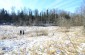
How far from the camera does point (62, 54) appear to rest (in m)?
7.04

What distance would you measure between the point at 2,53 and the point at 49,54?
252 centimetres

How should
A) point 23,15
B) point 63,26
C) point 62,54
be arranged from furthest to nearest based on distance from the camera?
point 23,15 < point 63,26 < point 62,54

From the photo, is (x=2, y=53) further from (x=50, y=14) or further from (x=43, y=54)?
(x=50, y=14)

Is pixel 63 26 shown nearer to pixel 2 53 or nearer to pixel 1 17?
pixel 2 53

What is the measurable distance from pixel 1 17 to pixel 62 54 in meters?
58.0

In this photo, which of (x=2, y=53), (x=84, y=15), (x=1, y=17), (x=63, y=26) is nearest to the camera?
(x=2, y=53)

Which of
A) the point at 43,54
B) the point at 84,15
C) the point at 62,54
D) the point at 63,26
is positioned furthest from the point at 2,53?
the point at 63,26

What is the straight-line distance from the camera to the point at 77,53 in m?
7.07

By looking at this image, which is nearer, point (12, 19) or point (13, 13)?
point (12, 19)

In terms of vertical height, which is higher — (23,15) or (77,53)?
(23,15)

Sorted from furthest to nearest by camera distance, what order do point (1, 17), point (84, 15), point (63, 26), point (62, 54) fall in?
1. point (1, 17)
2. point (63, 26)
3. point (84, 15)
4. point (62, 54)

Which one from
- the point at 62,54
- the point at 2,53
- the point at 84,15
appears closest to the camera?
the point at 62,54

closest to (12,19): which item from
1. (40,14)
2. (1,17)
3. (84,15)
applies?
(1,17)

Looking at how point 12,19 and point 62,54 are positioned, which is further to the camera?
point 12,19
